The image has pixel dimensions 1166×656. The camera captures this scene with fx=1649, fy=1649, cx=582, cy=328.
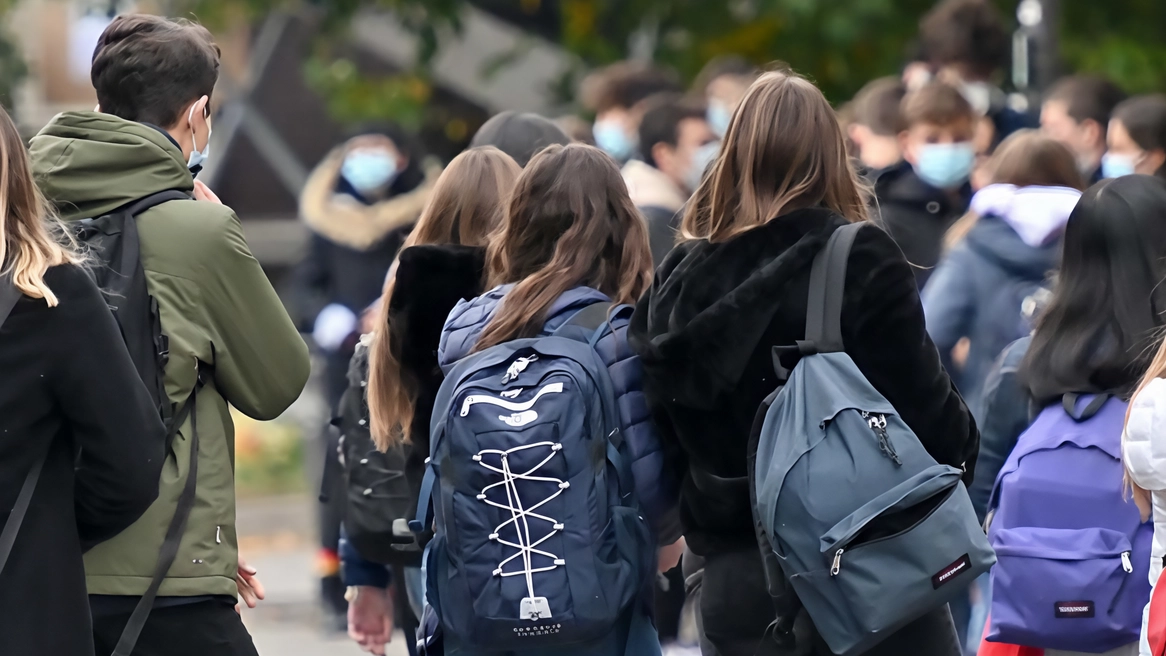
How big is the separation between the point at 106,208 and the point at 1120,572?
7.60 feet

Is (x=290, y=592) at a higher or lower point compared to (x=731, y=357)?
lower

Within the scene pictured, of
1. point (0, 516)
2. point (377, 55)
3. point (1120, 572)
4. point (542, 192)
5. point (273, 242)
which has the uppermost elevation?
point (542, 192)

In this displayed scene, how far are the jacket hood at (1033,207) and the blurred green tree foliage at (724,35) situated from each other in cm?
348

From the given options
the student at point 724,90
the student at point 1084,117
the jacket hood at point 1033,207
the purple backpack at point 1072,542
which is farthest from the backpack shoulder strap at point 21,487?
the student at point 1084,117

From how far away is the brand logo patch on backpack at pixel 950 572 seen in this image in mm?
3219

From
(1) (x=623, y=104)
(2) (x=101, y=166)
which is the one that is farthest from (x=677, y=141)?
(2) (x=101, y=166)

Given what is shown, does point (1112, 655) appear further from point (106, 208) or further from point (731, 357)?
point (106, 208)

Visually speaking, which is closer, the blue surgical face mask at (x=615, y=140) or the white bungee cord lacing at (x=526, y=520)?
the white bungee cord lacing at (x=526, y=520)

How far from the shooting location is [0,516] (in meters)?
3.07

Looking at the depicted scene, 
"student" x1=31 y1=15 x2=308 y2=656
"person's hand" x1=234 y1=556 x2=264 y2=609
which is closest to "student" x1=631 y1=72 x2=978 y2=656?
"student" x1=31 y1=15 x2=308 y2=656

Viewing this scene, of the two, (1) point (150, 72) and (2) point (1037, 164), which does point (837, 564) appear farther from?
(2) point (1037, 164)

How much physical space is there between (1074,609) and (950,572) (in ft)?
1.81

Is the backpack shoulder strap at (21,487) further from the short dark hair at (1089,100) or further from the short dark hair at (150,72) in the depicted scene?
the short dark hair at (1089,100)

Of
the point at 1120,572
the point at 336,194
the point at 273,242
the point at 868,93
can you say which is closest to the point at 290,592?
the point at 336,194
